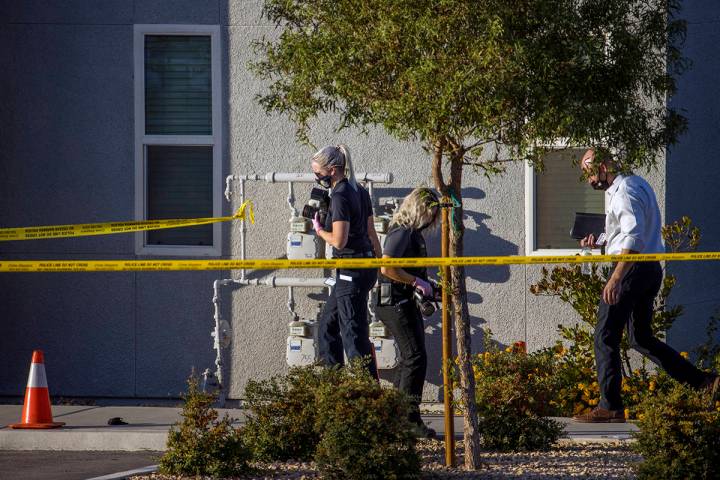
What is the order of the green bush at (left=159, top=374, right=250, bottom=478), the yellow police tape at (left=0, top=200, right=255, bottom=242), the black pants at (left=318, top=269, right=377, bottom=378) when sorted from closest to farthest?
the green bush at (left=159, top=374, right=250, bottom=478) → the black pants at (left=318, top=269, right=377, bottom=378) → the yellow police tape at (left=0, top=200, right=255, bottom=242)

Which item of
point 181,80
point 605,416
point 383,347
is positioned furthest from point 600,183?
point 181,80

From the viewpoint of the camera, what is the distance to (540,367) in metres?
7.52

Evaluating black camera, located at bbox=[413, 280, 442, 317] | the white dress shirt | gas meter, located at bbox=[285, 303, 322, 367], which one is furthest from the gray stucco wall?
black camera, located at bbox=[413, 280, 442, 317]

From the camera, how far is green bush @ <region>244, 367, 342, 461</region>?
6.93 m

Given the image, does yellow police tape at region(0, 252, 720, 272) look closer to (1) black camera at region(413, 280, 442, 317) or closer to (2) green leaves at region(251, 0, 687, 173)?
(1) black camera at region(413, 280, 442, 317)

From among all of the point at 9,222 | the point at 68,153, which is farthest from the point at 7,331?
the point at 68,153

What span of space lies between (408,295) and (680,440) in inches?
87.8

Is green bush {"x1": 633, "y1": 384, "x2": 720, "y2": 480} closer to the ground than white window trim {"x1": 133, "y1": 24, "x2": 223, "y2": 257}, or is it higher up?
closer to the ground

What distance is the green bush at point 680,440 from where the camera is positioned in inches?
233

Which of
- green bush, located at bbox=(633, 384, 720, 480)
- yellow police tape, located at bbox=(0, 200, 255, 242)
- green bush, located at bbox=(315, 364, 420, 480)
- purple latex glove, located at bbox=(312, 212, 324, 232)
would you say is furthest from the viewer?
yellow police tape, located at bbox=(0, 200, 255, 242)

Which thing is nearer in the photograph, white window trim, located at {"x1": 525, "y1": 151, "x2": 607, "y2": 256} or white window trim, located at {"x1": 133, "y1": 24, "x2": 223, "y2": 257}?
white window trim, located at {"x1": 525, "y1": 151, "x2": 607, "y2": 256}

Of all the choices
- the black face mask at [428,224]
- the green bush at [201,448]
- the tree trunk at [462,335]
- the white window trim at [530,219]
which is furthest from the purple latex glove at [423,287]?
the white window trim at [530,219]

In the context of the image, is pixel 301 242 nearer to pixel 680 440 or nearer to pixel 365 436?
pixel 365 436

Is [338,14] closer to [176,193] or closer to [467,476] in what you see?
[467,476]
